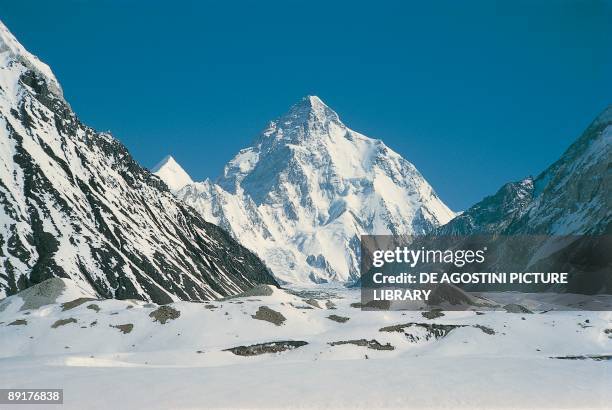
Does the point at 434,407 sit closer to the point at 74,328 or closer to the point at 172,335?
the point at 172,335

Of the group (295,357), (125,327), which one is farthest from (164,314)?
(295,357)

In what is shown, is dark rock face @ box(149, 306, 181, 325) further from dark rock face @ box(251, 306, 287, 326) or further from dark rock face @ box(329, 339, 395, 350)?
dark rock face @ box(329, 339, 395, 350)

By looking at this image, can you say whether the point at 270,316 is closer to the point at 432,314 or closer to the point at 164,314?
the point at 164,314

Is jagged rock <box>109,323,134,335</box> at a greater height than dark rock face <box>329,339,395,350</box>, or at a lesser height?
greater

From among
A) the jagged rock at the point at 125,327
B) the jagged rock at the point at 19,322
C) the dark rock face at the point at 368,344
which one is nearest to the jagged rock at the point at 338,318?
the dark rock face at the point at 368,344

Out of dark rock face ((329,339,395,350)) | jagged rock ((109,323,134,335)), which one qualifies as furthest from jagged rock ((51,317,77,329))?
dark rock face ((329,339,395,350))

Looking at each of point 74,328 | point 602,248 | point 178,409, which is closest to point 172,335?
point 74,328

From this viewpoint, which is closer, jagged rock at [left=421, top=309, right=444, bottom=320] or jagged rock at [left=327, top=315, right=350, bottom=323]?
jagged rock at [left=327, top=315, right=350, bottom=323]
